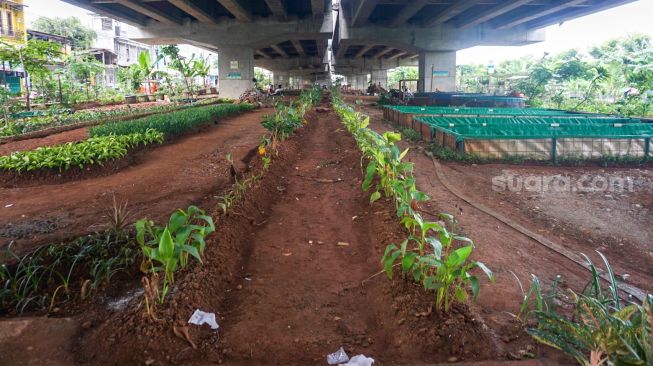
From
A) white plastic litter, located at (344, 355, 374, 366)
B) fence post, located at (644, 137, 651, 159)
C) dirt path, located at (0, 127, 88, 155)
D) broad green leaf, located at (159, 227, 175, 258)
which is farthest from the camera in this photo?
dirt path, located at (0, 127, 88, 155)

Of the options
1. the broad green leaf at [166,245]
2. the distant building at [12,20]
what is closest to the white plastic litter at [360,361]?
the broad green leaf at [166,245]

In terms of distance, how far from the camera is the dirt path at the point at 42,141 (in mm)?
11002

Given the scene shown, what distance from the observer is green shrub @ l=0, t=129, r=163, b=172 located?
7863mm

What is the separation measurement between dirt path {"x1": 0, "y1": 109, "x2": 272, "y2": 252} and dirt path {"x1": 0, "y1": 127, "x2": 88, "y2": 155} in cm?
304

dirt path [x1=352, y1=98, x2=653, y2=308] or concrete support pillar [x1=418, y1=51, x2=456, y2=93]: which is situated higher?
concrete support pillar [x1=418, y1=51, x2=456, y2=93]

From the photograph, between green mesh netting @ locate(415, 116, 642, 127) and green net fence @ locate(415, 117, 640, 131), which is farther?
green mesh netting @ locate(415, 116, 642, 127)

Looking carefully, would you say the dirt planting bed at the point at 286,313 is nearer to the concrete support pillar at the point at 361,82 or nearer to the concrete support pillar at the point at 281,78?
the concrete support pillar at the point at 281,78

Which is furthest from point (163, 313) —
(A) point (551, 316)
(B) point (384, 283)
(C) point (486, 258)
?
(C) point (486, 258)

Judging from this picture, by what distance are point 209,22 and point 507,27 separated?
2027cm

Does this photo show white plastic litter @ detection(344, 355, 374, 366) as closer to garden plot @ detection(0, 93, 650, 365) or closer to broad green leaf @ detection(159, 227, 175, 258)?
garden plot @ detection(0, 93, 650, 365)

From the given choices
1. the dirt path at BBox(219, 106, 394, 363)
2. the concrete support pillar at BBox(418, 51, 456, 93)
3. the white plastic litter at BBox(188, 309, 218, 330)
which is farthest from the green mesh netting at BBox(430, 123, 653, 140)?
the concrete support pillar at BBox(418, 51, 456, 93)

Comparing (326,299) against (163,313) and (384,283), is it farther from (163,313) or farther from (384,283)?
(163,313)

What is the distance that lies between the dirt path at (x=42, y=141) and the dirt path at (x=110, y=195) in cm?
304

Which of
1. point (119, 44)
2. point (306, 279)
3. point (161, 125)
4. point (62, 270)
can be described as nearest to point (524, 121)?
point (161, 125)
